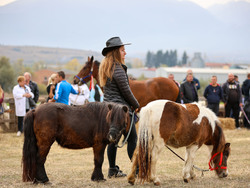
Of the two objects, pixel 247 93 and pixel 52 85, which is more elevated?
pixel 52 85

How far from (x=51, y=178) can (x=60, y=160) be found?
9.38 feet

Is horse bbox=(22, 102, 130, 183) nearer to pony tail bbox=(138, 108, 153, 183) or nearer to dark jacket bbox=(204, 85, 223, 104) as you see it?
pony tail bbox=(138, 108, 153, 183)

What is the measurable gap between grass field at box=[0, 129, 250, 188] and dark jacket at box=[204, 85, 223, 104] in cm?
218

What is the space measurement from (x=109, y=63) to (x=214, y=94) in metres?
9.38

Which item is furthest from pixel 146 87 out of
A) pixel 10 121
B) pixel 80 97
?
pixel 10 121

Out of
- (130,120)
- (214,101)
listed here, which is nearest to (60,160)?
(130,120)

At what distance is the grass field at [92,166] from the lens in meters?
5.68

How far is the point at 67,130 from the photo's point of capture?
550cm

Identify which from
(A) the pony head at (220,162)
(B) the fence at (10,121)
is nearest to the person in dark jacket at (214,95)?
(B) the fence at (10,121)

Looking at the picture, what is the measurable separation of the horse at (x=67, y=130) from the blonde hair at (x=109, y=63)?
48cm

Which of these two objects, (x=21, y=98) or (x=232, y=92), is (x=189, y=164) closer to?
(x=21, y=98)

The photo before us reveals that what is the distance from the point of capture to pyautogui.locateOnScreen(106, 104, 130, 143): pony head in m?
5.32

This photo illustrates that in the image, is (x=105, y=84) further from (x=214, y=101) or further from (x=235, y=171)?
(x=214, y=101)

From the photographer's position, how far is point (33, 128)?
18.0ft
